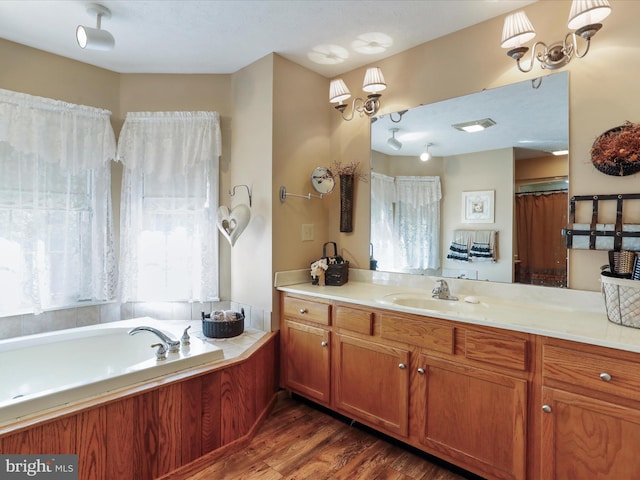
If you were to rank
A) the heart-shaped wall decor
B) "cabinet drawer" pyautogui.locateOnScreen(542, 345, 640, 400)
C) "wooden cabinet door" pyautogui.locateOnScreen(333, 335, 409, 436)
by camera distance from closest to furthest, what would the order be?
1. "cabinet drawer" pyautogui.locateOnScreen(542, 345, 640, 400)
2. "wooden cabinet door" pyautogui.locateOnScreen(333, 335, 409, 436)
3. the heart-shaped wall decor

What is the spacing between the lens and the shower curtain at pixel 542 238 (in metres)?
1.86

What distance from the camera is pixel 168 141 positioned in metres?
2.79

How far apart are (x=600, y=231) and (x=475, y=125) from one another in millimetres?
910

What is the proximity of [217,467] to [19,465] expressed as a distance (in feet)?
2.77

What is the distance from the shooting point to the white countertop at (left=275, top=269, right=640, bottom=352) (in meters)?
1.39

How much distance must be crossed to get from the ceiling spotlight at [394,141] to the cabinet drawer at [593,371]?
1596 millimetres

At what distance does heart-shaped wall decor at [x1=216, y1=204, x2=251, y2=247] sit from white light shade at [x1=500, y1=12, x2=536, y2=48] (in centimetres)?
191

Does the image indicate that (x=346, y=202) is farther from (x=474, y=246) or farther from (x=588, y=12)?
(x=588, y=12)

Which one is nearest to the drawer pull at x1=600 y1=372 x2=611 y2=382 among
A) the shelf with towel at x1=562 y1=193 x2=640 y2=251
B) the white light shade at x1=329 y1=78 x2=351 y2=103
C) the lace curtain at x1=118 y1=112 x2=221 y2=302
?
the shelf with towel at x1=562 y1=193 x2=640 y2=251

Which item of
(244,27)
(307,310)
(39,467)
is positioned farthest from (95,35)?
(39,467)

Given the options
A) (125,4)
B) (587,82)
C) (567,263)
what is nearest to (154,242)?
(125,4)

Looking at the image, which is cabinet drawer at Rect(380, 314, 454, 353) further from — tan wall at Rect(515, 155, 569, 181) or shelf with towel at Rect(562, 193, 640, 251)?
tan wall at Rect(515, 155, 569, 181)

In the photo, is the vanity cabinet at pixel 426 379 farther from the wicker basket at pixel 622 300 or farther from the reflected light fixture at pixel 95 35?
the reflected light fixture at pixel 95 35

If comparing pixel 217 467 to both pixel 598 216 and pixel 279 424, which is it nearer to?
pixel 279 424
